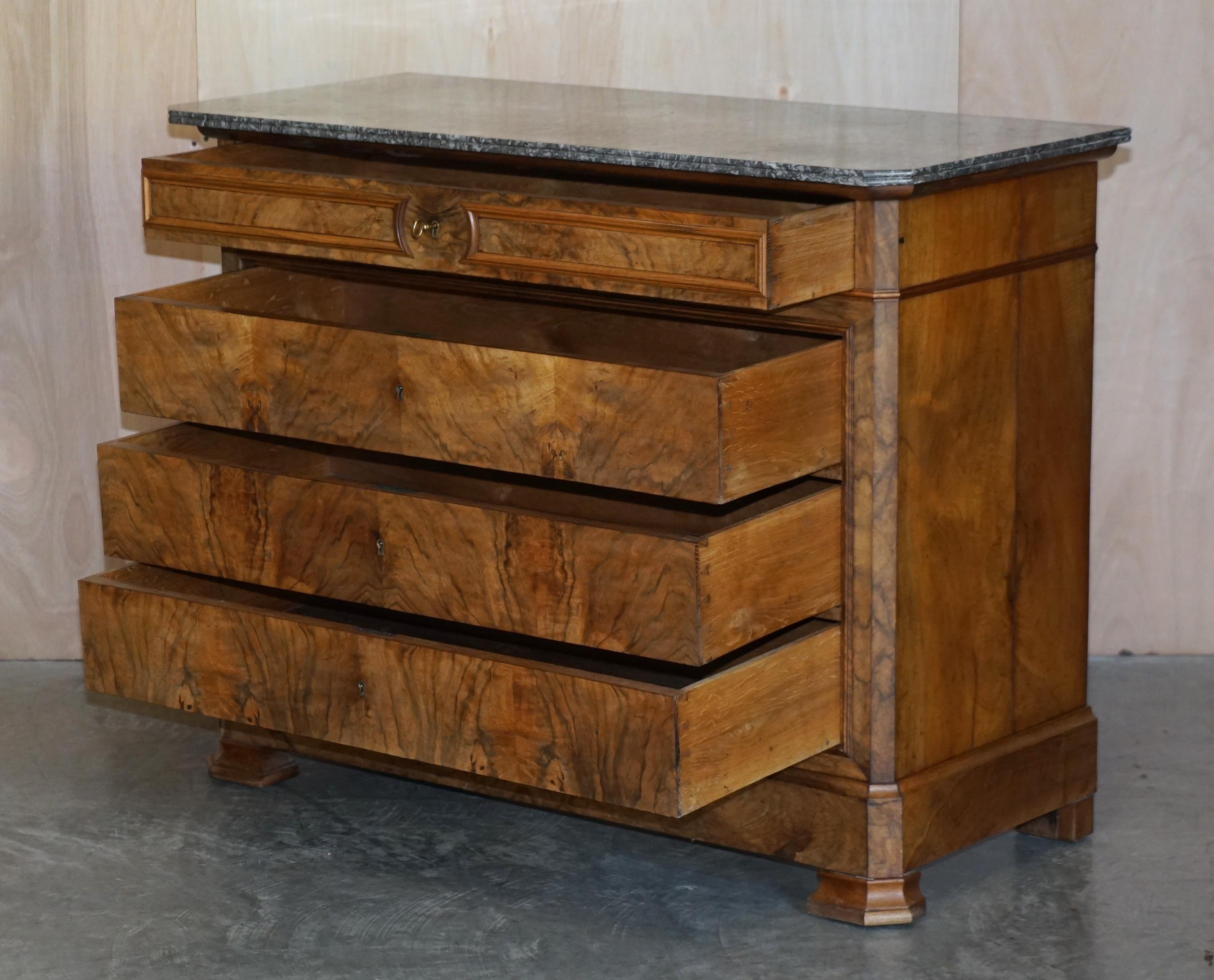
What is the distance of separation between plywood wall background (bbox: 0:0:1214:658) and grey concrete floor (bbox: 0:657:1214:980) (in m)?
0.48

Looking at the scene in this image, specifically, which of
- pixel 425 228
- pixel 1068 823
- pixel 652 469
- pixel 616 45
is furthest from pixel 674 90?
pixel 1068 823

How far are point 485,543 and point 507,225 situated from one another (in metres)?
0.35

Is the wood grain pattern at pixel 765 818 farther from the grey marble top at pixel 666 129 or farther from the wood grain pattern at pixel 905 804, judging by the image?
the grey marble top at pixel 666 129

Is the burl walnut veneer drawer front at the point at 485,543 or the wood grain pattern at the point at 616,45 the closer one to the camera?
the burl walnut veneer drawer front at the point at 485,543

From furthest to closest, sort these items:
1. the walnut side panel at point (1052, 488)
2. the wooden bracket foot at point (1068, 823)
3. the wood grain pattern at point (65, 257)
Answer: the wood grain pattern at point (65, 257) < the wooden bracket foot at point (1068, 823) < the walnut side panel at point (1052, 488)

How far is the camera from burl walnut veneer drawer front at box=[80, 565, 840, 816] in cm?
213

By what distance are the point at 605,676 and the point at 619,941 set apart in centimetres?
35

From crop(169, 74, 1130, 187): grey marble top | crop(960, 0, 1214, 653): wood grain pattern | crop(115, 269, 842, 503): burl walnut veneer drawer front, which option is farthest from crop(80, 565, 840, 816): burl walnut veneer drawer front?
crop(960, 0, 1214, 653): wood grain pattern

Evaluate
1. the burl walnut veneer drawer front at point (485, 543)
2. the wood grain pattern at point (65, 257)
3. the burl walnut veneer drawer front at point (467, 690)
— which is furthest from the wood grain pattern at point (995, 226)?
the wood grain pattern at point (65, 257)

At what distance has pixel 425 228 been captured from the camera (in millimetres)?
2285

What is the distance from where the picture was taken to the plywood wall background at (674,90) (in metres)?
3.06

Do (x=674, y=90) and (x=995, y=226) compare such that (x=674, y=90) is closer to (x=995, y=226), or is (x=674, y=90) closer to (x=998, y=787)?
(x=995, y=226)

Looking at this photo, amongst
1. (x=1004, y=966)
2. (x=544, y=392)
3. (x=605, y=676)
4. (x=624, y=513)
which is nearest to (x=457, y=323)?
(x=624, y=513)

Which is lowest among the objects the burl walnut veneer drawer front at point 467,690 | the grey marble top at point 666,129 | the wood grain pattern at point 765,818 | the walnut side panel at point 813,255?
the wood grain pattern at point 765,818
